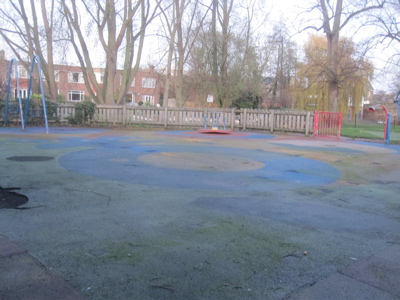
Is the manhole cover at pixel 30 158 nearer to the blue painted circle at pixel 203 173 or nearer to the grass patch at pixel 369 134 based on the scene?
the blue painted circle at pixel 203 173

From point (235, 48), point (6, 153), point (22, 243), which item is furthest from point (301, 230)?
point (235, 48)

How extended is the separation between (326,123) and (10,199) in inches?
735

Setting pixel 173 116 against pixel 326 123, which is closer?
pixel 326 123

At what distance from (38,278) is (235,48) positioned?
3067 cm

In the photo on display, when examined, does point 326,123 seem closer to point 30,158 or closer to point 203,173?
point 203,173

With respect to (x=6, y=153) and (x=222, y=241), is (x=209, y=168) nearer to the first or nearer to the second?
(x=222, y=241)

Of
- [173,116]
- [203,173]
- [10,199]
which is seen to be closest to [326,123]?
[173,116]

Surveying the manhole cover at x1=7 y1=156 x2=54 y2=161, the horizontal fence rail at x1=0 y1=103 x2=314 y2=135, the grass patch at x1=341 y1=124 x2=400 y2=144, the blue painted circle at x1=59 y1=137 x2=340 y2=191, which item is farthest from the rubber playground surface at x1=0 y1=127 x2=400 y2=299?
the horizontal fence rail at x1=0 y1=103 x2=314 y2=135

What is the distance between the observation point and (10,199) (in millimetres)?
5508

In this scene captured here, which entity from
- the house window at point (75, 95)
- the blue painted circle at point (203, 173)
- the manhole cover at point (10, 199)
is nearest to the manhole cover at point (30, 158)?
the blue painted circle at point (203, 173)

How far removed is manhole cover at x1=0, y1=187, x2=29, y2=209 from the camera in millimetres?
5235

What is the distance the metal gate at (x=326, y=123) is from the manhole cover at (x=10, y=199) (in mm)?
17919

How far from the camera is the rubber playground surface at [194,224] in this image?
3246 mm

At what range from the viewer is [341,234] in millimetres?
4531
